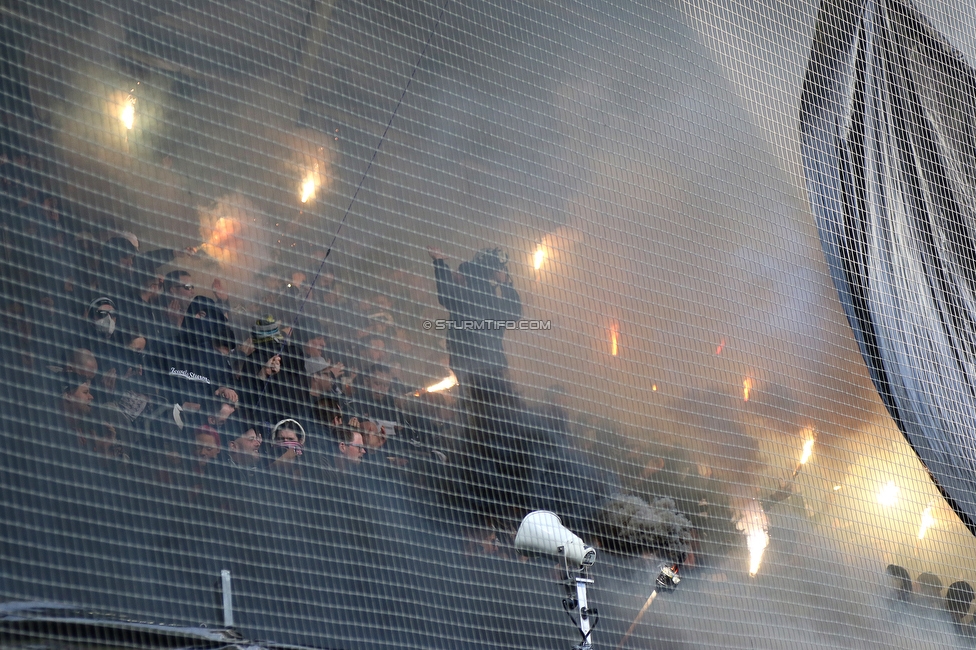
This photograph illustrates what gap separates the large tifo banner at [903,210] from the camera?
4.29 metres

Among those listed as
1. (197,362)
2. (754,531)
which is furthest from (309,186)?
(754,531)

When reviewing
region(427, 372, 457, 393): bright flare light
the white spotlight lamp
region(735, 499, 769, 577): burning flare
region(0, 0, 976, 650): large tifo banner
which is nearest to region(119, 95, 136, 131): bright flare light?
region(0, 0, 976, 650): large tifo banner

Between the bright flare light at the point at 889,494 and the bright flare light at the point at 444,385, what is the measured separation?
2.59 m

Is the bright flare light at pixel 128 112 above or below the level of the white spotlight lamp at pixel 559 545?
above

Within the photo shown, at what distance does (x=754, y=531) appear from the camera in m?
4.30

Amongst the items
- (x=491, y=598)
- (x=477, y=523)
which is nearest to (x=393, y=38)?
(x=477, y=523)

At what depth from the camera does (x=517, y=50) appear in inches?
190

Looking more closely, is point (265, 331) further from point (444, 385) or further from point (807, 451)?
point (807, 451)

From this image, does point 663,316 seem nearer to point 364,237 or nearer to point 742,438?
point 742,438

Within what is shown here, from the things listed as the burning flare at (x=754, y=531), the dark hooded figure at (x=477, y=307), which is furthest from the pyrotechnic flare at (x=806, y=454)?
the dark hooded figure at (x=477, y=307)

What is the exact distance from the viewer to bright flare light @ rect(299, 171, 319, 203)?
4.15 metres

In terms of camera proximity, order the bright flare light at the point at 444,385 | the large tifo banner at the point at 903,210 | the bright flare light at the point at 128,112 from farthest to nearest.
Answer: the large tifo banner at the point at 903,210 < the bright flare light at the point at 444,385 < the bright flare light at the point at 128,112

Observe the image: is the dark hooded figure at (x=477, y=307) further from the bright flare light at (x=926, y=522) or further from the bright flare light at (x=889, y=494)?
the bright flare light at (x=926, y=522)

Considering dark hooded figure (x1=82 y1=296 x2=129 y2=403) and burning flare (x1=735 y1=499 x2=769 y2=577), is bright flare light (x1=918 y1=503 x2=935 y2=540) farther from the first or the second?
dark hooded figure (x1=82 y1=296 x2=129 y2=403)
